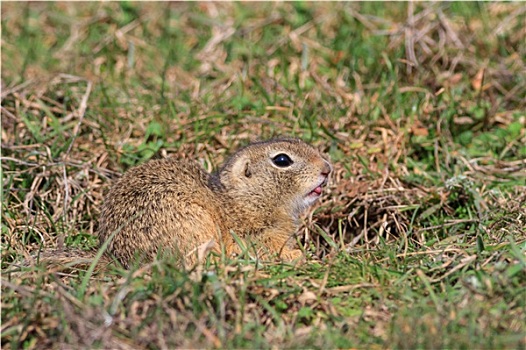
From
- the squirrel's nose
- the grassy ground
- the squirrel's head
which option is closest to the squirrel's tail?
the grassy ground

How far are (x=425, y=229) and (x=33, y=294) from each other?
111 inches

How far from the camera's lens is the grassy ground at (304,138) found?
3998mm

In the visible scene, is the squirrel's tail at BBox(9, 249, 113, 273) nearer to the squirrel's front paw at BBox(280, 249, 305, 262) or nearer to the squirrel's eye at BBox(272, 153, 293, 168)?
the squirrel's front paw at BBox(280, 249, 305, 262)

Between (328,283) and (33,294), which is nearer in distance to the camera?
(33,294)

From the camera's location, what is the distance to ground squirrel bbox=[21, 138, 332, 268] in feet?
16.1

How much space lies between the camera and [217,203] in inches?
214

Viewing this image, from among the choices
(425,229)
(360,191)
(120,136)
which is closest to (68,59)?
(120,136)

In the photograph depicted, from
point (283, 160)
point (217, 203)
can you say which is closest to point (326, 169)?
point (283, 160)

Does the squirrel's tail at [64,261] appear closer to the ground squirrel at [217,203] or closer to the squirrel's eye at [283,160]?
the ground squirrel at [217,203]

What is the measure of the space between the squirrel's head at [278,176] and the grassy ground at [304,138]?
0.35 meters

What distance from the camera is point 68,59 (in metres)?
8.91

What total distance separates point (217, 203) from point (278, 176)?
→ 49 centimetres

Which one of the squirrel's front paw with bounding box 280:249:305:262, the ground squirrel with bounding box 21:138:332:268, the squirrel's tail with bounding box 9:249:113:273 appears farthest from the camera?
the squirrel's front paw with bounding box 280:249:305:262

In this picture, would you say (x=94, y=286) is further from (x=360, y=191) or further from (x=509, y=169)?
(x=509, y=169)
